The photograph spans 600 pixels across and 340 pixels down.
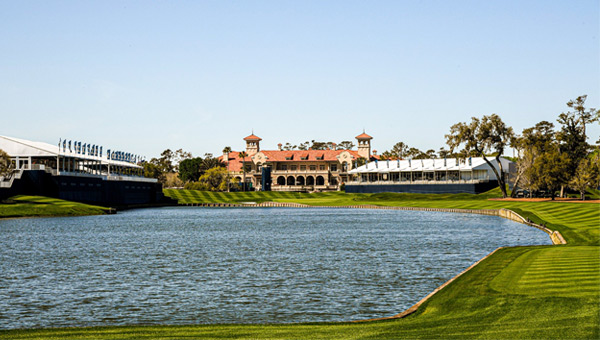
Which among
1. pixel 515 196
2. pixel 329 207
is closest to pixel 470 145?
pixel 515 196

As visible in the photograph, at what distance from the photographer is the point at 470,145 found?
118625 mm

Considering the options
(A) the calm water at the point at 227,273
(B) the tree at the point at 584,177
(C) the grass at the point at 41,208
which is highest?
(B) the tree at the point at 584,177

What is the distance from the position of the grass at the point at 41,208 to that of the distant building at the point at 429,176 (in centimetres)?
7629

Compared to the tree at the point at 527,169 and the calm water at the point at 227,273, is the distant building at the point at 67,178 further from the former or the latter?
the tree at the point at 527,169

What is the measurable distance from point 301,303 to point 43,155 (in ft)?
359

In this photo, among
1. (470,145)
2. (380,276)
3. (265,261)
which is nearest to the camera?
(380,276)

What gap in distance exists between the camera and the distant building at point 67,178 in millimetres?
111250

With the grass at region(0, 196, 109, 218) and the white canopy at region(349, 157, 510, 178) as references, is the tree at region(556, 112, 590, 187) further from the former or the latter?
the grass at region(0, 196, 109, 218)

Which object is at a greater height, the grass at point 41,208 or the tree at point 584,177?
the tree at point 584,177

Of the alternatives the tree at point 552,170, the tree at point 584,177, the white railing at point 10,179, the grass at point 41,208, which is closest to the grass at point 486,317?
the tree at point 584,177

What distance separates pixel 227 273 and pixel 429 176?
439 feet

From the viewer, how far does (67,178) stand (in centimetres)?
11838

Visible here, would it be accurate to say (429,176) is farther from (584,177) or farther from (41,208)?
(41,208)

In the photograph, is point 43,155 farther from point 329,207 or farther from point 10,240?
point 10,240
